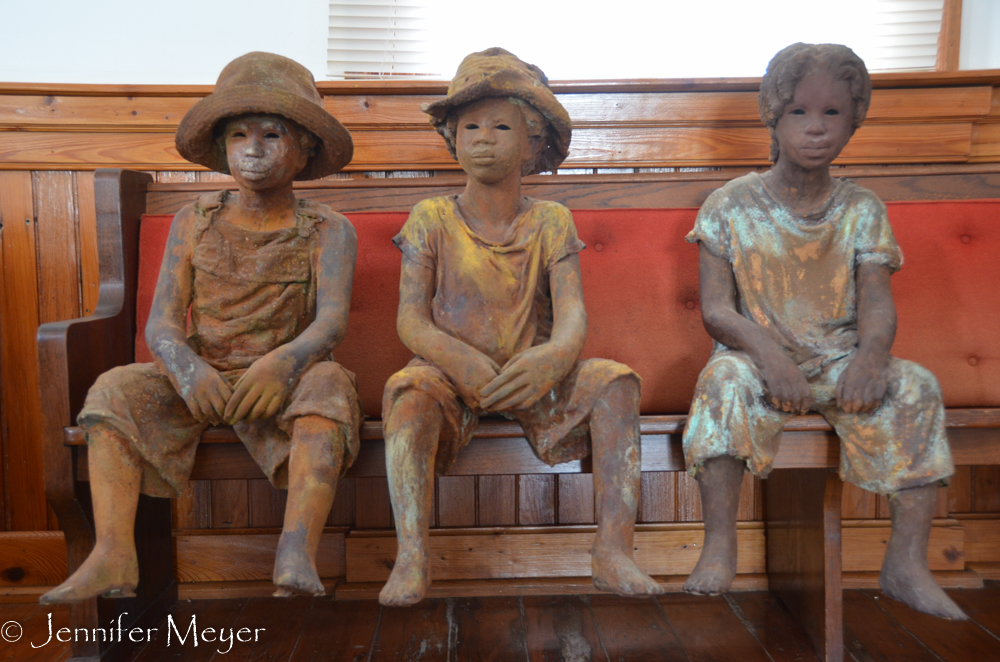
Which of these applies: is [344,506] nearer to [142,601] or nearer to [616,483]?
[142,601]

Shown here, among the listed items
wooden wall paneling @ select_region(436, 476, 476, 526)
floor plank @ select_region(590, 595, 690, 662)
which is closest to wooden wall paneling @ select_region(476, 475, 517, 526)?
wooden wall paneling @ select_region(436, 476, 476, 526)

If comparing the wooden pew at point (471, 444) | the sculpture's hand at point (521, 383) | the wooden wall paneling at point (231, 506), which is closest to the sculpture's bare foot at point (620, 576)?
the wooden pew at point (471, 444)

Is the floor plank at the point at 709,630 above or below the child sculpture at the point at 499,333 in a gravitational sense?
below

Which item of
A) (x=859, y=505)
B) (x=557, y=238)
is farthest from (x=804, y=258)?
(x=859, y=505)

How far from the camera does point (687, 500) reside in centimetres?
272

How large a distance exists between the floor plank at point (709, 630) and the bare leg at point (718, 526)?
34 cm

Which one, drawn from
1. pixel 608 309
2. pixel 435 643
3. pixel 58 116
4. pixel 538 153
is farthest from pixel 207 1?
pixel 435 643

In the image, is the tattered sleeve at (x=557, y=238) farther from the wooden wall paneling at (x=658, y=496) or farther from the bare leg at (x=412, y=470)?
the wooden wall paneling at (x=658, y=496)

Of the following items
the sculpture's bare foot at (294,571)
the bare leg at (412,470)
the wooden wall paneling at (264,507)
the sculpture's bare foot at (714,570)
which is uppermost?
the bare leg at (412,470)

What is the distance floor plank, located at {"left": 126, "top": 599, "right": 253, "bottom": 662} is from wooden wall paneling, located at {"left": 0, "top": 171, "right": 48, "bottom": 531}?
71 centimetres

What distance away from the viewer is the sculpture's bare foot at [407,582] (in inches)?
63.2

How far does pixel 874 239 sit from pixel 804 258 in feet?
0.65

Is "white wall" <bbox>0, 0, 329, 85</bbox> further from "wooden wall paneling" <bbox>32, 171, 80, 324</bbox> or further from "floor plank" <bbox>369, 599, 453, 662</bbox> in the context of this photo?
"floor plank" <bbox>369, 599, 453, 662</bbox>

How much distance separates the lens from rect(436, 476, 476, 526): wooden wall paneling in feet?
8.75
